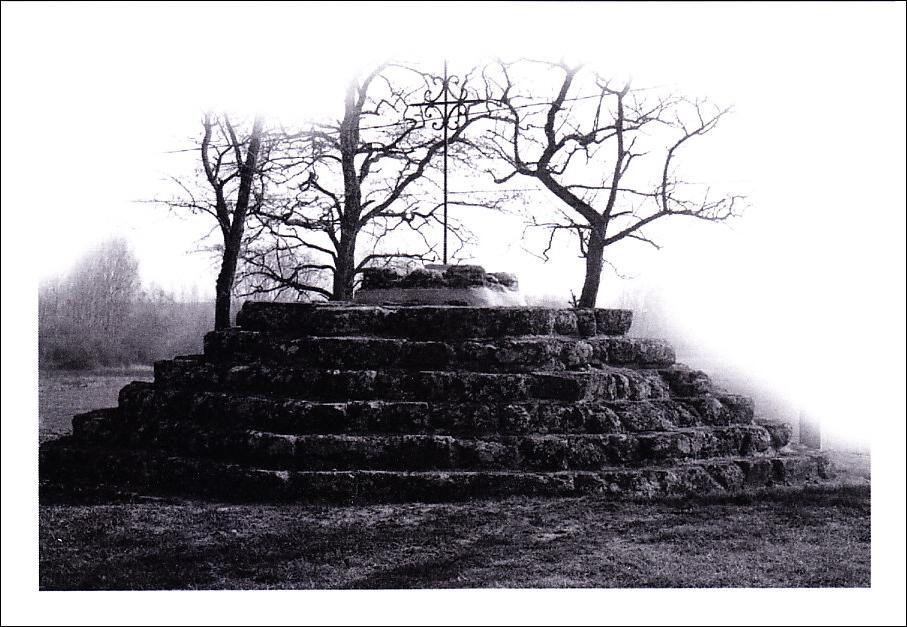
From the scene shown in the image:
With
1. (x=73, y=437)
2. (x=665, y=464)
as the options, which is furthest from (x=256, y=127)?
(x=665, y=464)

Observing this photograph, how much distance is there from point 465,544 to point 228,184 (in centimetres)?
1001

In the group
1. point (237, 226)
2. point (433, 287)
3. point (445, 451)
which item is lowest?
point (445, 451)

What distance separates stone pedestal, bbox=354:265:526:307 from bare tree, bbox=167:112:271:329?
5028 mm

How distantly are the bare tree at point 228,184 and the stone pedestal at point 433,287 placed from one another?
503 centimetres

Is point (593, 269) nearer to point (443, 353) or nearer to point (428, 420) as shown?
point (443, 353)

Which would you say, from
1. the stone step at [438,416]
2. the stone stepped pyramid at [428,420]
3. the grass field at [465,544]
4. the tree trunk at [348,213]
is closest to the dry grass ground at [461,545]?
the grass field at [465,544]

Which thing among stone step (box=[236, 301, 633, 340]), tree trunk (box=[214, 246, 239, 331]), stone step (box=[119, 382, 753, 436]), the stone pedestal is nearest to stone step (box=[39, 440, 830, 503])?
stone step (box=[119, 382, 753, 436])

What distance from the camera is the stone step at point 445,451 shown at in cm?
752

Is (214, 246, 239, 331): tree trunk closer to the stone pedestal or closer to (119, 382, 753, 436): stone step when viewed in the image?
the stone pedestal

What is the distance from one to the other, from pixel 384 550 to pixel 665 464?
2816mm

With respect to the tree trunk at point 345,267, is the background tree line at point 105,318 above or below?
below

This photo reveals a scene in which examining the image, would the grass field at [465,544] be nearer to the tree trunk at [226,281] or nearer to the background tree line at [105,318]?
the background tree line at [105,318]

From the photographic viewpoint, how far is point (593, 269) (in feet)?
45.2

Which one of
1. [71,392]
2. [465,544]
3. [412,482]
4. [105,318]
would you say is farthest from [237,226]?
[465,544]
